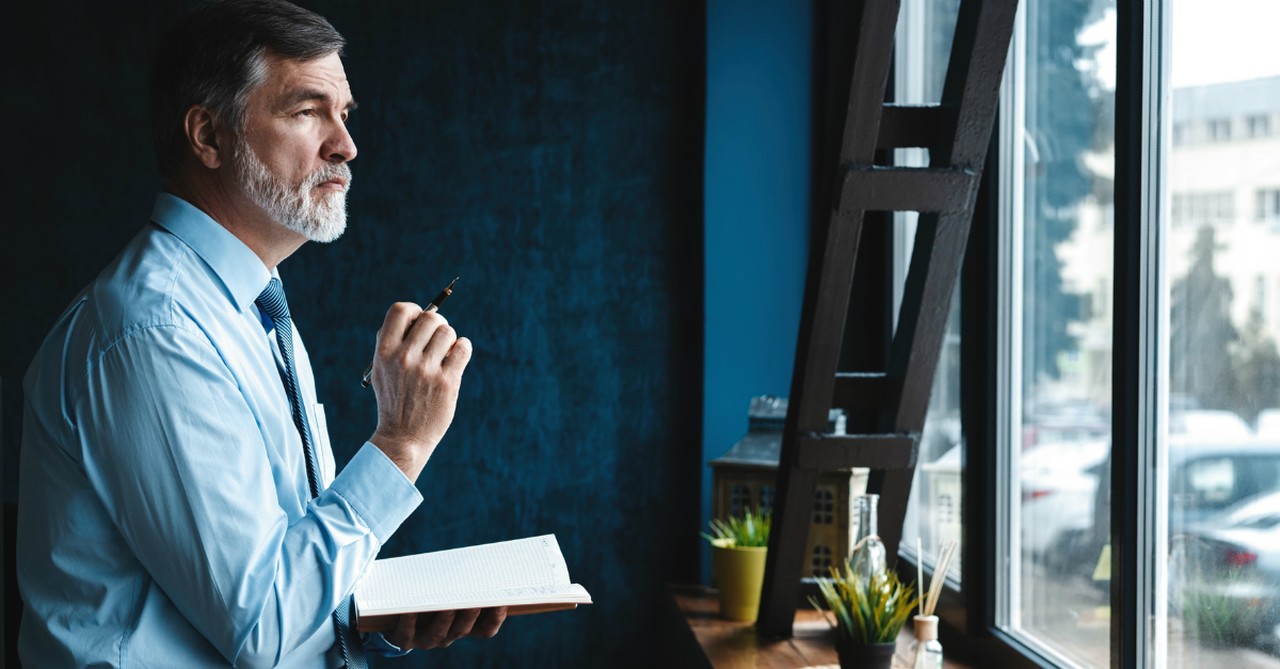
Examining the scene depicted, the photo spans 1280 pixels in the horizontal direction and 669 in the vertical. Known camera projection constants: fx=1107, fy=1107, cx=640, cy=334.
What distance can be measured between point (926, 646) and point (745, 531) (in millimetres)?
896

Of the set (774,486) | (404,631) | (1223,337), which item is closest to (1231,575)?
(1223,337)

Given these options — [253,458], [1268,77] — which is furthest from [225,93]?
[1268,77]

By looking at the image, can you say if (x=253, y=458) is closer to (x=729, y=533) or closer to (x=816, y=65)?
(x=729, y=533)

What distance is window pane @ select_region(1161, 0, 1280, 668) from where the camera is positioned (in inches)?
54.5

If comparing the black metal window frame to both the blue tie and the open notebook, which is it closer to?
the open notebook

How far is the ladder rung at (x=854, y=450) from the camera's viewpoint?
83.0 inches

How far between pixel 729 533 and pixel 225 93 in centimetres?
174

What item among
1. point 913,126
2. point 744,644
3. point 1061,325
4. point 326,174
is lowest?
point 744,644

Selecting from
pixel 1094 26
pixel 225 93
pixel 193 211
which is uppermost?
pixel 1094 26

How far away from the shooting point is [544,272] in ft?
10.7

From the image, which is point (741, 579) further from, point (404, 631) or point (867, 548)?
point (404, 631)

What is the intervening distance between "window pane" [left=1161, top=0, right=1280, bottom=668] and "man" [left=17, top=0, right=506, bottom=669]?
97cm

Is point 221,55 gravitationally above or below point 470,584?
above

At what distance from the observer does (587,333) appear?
10.8 feet
